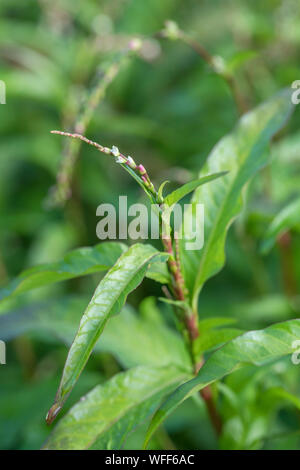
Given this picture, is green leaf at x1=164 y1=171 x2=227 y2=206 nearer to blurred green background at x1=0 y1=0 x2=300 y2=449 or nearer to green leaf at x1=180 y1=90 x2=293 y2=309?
green leaf at x1=180 y1=90 x2=293 y2=309

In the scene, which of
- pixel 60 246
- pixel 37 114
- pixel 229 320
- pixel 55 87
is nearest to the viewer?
pixel 229 320

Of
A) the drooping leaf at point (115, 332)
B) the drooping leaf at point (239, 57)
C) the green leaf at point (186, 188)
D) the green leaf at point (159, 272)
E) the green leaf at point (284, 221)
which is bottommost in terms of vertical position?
the drooping leaf at point (115, 332)

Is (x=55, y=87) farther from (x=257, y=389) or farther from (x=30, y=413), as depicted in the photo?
→ (x=257, y=389)

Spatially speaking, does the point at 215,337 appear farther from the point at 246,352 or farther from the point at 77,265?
the point at 77,265

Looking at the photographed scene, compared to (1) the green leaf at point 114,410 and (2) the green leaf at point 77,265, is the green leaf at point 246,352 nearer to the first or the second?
(1) the green leaf at point 114,410

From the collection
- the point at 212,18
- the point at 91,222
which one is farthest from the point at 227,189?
the point at 212,18

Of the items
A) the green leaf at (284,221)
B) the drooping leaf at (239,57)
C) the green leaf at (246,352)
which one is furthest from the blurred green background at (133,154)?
the green leaf at (246,352)
